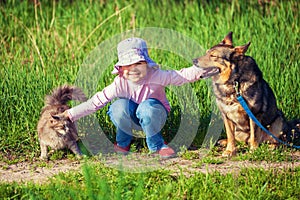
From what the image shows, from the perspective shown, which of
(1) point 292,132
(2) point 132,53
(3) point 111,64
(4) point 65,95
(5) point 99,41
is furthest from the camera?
(5) point 99,41

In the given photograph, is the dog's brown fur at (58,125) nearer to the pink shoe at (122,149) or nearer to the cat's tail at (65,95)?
the cat's tail at (65,95)

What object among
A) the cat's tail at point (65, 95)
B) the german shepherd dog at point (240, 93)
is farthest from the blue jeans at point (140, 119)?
the german shepherd dog at point (240, 93)

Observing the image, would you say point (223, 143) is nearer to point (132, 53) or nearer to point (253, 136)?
point (253, 136)

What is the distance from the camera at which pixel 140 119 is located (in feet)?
18.2

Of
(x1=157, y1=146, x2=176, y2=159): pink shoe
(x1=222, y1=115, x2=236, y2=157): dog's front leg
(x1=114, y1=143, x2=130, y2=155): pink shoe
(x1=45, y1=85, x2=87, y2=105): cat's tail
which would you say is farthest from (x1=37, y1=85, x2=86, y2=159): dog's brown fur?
(x1=222, y1=115, x2=236, y2=157): dog's front leg

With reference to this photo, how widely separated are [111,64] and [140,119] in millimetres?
1608

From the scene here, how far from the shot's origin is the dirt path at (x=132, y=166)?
5062 mm

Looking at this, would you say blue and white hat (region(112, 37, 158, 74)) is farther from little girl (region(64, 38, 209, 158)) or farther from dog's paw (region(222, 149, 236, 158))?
dog's paw (region(222, 149, 236, 158))

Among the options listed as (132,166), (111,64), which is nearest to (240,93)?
(132,166)

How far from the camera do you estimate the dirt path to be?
Result: 5.06m

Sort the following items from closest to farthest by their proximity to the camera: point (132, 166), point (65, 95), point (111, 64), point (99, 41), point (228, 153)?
point (132, 166) < point (228, 153) < point (65, 95) < point (111, 64) < point (99, 41)

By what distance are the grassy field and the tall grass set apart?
12mm

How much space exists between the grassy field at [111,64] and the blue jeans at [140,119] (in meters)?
0.35

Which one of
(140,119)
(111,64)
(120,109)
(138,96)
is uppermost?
(111,64)
